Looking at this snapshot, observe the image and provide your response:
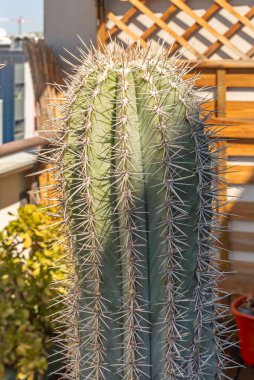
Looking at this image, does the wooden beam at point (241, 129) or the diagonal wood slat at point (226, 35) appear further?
the diagonal wood slat at point (226, 35)

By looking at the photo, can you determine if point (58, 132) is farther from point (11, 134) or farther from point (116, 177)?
point (11, 134)

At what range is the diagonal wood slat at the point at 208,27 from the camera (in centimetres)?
378

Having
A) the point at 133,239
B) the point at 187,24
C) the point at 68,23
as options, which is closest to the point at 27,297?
the point at 133,239

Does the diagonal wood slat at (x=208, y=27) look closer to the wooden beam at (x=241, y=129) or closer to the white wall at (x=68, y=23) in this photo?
the white wall at (x=68, y=23)

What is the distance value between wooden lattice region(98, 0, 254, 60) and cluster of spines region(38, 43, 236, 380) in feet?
8.63

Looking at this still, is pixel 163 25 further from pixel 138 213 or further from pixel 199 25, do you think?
pixel 138 213

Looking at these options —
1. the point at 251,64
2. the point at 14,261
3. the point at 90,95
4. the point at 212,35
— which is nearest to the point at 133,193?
the point at 90,95

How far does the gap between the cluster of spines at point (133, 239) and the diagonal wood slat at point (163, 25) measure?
102 inches

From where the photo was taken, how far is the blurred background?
2008 mm

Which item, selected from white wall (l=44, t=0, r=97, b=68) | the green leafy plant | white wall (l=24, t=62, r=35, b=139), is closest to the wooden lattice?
white wall (l=44, t=0, r=97, b=68)

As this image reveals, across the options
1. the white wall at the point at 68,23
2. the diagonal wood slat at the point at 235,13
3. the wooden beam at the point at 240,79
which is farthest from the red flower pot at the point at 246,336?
the white wall at the point at 68,23

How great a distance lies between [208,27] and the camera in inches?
151

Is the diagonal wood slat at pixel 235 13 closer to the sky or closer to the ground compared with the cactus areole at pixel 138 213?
closer to the sky

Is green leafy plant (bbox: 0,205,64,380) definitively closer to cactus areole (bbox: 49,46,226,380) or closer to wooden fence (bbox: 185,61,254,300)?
cactus areole (bbox: 49,46,226,380)
